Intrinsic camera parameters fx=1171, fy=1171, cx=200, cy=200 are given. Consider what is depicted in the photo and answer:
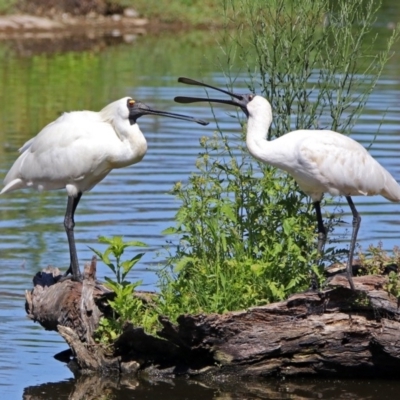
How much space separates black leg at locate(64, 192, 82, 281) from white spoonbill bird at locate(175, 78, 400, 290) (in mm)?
1921

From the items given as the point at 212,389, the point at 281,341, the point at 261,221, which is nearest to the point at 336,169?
the point at 261,221

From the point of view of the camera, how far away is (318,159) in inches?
342

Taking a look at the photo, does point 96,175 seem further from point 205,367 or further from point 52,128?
Answer: point 205,367

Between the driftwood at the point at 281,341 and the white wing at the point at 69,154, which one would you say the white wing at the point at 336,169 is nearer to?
the driftwood at the point at 281,341

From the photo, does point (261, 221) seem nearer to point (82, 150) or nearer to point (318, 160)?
point (318, 160)

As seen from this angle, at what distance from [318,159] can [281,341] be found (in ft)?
4.51

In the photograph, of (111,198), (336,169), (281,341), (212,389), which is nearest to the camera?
(281,341)

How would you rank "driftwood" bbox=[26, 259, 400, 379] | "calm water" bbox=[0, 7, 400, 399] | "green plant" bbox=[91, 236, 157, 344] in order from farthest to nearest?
"green plant" bbox=[91, 236, 157, 344] < "calm water" bbox=[0, 7, 400, 399] < "driftwood" bbox=[26, 259, 400, 379]

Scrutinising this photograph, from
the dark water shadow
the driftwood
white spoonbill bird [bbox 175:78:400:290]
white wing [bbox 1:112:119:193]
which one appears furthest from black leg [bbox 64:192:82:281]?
white spoonbill bird [bbox 175:78:400:290]

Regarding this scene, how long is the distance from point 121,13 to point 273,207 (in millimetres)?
32573

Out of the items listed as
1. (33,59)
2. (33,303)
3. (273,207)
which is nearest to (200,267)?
(273,207)

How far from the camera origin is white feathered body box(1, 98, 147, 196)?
9836 millimetres

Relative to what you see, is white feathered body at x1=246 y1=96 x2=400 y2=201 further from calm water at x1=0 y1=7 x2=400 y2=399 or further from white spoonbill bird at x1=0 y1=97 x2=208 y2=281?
calm water at x1=0 y1=7 x2=400 y2=399

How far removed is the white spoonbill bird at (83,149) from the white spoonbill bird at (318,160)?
1127 mm
